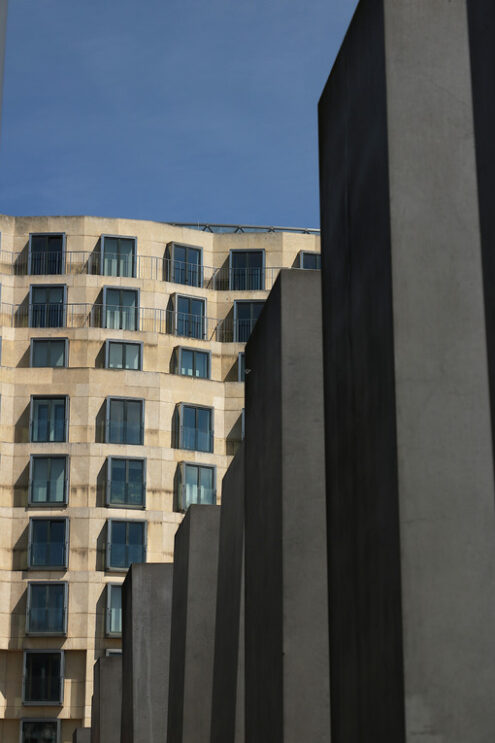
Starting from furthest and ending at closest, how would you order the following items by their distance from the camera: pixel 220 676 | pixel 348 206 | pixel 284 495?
pixel 220 676
pixel 284 495
pixel 348 206

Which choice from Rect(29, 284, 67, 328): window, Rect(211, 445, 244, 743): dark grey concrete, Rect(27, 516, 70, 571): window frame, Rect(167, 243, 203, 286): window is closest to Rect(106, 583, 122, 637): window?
Rect(27, 516, 70, 571): window frame

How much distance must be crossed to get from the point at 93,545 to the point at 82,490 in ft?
7.20

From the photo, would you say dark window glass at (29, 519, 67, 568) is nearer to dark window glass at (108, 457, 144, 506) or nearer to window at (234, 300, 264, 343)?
dark window glass at (108, 457, 144, 506)

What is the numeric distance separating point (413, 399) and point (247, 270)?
52.4 metres

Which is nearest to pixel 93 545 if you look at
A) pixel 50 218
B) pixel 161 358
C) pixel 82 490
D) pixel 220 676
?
pixel 82 490

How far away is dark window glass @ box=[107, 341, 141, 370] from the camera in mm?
53688

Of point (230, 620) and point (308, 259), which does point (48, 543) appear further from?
point (230, 620)

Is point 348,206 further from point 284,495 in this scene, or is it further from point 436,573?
point 284,495

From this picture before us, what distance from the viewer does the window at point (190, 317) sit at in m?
55.8

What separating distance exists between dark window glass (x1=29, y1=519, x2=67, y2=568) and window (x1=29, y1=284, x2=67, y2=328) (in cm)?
847

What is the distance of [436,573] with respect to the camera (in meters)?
5.27

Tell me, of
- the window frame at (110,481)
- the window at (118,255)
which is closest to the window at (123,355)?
the window at (118,255)

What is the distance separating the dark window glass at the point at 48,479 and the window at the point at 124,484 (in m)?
1.83

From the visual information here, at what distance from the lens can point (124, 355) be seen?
53.9 metres
